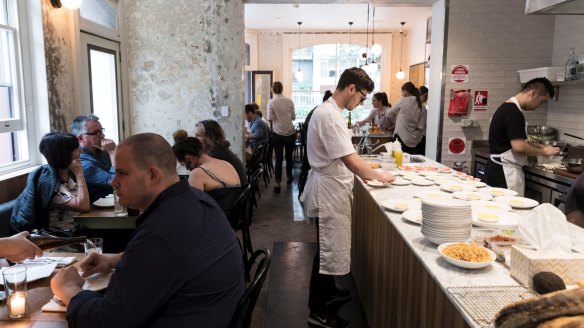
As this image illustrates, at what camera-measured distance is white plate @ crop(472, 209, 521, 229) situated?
200 centimetres

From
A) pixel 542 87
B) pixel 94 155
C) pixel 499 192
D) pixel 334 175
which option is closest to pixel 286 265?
pixel 334 175

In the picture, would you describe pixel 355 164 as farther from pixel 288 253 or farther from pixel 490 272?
pixel 288 253

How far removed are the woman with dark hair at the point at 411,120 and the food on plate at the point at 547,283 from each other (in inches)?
227

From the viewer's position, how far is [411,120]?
695 centimetres

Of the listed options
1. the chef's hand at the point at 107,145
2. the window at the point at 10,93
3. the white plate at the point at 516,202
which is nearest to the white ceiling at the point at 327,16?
the chef's hand at the point at 107,145

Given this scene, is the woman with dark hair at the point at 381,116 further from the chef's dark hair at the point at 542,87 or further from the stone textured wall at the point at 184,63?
the chef's dark hair at the point at 542,87

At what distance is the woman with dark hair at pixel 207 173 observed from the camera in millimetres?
3213

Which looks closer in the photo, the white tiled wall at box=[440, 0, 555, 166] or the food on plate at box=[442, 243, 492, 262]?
the food on plate at box=[442, 243, 492, 262]

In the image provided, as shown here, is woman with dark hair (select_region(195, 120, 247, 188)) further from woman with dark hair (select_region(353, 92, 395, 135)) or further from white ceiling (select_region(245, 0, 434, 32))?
white ceiling (select_region(245, 0, 434, 32))

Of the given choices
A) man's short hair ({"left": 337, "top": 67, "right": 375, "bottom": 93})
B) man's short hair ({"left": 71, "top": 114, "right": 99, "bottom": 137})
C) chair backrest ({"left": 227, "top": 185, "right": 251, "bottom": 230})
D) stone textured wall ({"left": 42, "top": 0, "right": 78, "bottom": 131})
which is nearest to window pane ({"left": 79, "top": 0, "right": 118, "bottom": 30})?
stone textured wall ({"left": 42, "top": 0, "right": 78, "bottom": 131})

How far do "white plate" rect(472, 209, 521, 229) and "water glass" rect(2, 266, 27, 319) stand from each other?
1.82m

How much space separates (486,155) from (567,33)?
179cm

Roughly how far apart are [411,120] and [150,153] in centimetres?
592

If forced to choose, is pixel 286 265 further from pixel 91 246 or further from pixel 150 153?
pixel 150 153
